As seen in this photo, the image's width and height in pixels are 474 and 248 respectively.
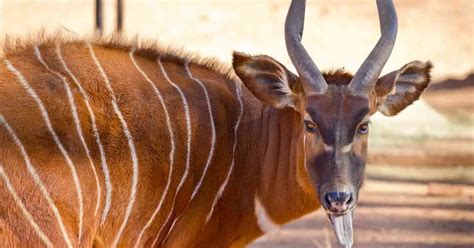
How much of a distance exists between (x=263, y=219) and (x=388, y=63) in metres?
10.7

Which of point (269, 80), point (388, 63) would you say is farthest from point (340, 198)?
point (388, 63)

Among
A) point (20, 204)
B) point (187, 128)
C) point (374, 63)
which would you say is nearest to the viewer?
point (20, 204)

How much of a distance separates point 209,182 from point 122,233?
564 millimetres

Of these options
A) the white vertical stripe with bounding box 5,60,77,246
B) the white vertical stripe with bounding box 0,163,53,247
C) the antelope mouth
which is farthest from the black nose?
the white vertical stripe with bounding box 0,163,53,247

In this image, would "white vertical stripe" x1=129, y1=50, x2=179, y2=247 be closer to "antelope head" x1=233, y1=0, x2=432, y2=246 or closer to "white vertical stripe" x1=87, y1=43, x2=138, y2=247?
"white vertical stripe" x1=87, y1=43, x2=138, y2=247

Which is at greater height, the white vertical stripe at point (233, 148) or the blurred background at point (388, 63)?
the white vertical stripe at point (233, 148)

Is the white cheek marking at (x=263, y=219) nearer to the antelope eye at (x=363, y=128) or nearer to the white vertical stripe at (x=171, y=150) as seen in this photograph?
the white vertical stripe at (x=171, y=150)

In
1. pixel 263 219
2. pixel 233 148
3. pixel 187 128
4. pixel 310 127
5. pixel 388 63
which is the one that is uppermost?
pixel 310 127

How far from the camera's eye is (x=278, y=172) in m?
5.85

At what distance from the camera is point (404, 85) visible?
5965mm

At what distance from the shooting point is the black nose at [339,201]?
206 inches

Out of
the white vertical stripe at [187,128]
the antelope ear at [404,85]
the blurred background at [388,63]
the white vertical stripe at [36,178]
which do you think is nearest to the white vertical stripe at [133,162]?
the white vertical stripe at [187,128]

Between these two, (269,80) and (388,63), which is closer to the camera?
(269,80)

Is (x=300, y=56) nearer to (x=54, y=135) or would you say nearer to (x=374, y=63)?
(x=374, y=63)
